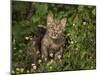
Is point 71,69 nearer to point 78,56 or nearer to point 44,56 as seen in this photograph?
point 78,56

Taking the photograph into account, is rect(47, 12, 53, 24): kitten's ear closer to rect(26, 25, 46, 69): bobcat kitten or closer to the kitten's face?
the kitten's face

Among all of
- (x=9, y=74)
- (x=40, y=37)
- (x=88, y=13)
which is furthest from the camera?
(x=88, y=13)

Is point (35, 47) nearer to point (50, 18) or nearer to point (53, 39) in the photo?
point (53, 39)

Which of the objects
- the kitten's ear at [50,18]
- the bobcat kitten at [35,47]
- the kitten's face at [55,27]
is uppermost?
the kitten's ear at [50,18]

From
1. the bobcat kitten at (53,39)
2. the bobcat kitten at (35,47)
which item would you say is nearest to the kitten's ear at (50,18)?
the bobcat kitten at (53,39)

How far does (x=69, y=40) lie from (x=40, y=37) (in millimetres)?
330

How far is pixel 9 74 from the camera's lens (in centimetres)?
191

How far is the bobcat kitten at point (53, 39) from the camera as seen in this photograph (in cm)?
205

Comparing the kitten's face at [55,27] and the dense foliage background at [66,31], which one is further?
the kitten's face at [55,27]

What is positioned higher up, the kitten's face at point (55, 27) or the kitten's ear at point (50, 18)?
the kitten's ear at point (50, 18)

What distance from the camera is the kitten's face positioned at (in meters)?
2.06

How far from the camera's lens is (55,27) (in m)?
2.08

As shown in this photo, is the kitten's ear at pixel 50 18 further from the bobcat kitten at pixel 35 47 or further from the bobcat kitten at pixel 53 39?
the bobcat kitten at pixel 35 47

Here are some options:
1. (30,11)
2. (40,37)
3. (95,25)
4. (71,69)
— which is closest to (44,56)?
(40,37)
